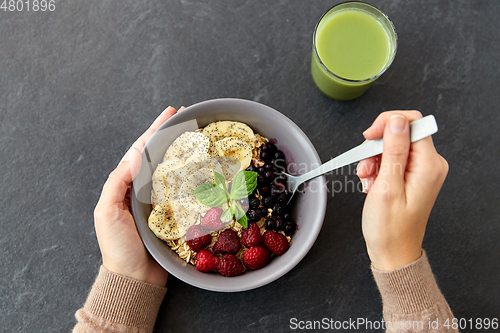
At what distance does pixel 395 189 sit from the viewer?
38.8 inches

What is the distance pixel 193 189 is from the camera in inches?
48.8

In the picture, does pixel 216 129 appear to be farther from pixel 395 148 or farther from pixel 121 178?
pixel 395 148

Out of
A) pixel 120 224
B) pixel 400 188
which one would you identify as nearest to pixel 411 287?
pixel 400 188

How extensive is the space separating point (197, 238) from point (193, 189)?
0.17m

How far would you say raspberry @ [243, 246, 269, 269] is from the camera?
3.81 ft

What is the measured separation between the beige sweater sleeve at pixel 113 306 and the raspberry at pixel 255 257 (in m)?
0.38

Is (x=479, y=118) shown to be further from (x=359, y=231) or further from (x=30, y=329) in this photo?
(x=30, y=329)

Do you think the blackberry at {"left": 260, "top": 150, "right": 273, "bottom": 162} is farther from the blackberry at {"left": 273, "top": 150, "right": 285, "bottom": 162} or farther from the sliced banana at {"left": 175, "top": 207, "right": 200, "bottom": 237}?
the sliced banana at {"left": 175, "top": 207, "right": 200, "bottom": 237}

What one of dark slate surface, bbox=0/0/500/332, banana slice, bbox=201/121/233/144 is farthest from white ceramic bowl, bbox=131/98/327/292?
dark slate surface, bbox=0/0/500/332

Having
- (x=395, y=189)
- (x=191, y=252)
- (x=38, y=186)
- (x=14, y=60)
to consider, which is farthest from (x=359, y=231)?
(x=14, y=60)

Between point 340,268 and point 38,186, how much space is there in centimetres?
127

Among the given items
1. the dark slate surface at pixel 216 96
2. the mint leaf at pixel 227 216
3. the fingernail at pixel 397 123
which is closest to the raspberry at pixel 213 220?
the mint leaf at pixel 227 216

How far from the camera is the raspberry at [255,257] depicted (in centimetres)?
116

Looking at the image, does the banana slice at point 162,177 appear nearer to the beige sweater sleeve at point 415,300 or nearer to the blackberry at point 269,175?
the blackberry at point 269,175
